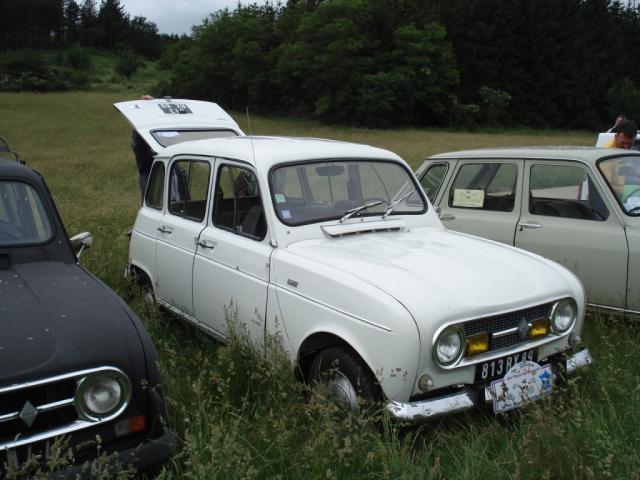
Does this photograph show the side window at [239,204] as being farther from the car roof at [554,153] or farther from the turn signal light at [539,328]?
the car roof at [554,153]

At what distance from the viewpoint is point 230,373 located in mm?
3916

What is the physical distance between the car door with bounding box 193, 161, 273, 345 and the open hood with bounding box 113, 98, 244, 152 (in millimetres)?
2547

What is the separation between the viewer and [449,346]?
322 centimetres

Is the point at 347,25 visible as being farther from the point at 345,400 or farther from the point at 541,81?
the point at 345,400

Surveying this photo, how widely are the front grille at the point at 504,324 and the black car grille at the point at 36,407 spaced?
2003 millimetres

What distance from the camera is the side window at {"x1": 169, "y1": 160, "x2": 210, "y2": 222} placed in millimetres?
4977

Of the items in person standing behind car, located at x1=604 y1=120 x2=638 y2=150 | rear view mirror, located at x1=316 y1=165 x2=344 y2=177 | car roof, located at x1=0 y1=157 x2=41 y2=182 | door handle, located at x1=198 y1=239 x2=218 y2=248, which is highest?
person standing behind car, located at x1=604 y1=120 x2=638 y2=150

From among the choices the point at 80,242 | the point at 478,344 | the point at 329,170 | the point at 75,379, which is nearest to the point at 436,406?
the point at 478,344

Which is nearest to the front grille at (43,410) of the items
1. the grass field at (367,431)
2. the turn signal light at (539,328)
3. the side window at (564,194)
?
the grass field at (367,431)

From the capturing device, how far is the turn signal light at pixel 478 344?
329 centimetres

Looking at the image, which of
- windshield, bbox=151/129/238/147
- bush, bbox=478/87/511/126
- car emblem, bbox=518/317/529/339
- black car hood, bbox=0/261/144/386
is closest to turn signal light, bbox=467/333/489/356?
car emblem, bbox=518/317/529/339

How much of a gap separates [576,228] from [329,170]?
7.91ft

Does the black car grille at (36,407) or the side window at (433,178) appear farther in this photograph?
the side window at (433,178)

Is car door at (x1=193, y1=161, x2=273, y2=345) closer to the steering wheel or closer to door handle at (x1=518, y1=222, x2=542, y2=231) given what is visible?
the steering wheel
